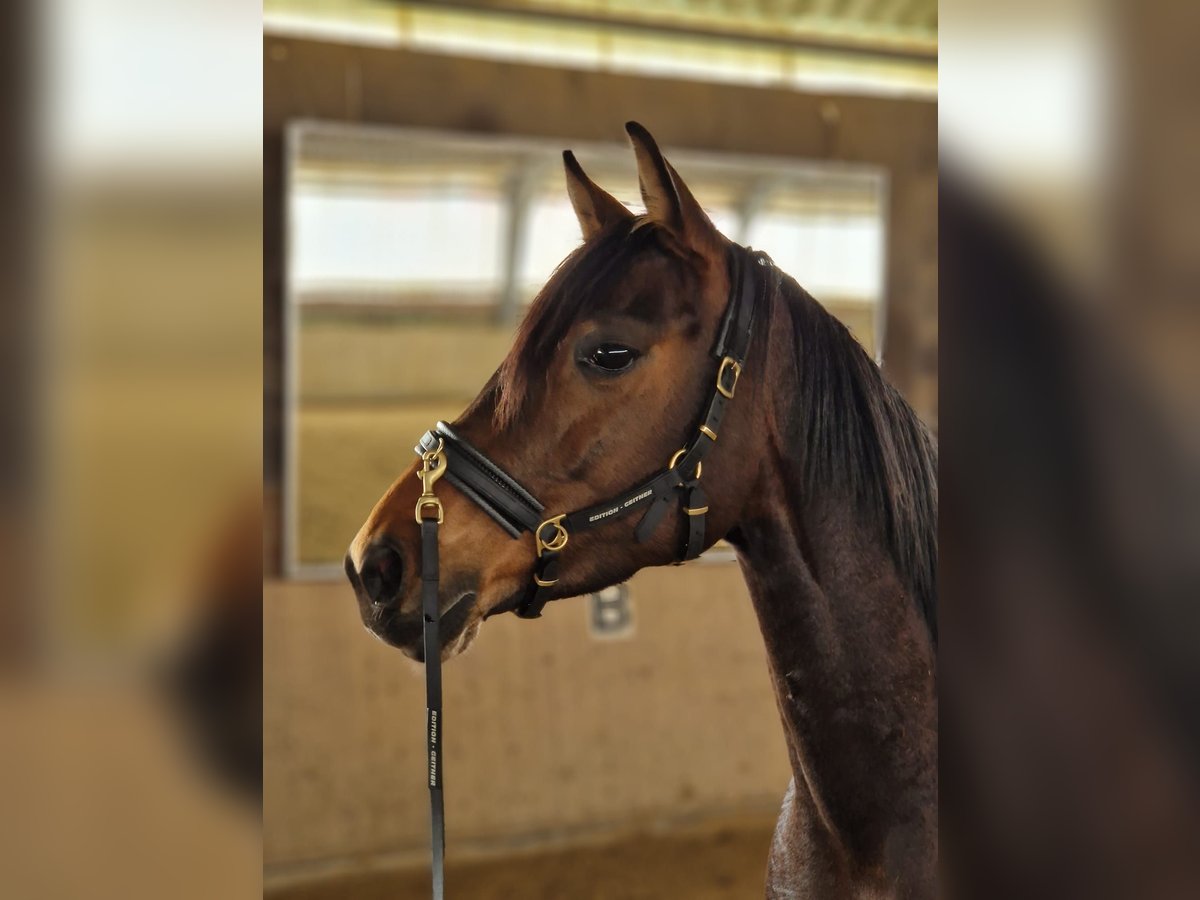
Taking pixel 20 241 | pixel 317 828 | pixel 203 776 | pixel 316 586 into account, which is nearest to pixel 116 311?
pixel 20 241

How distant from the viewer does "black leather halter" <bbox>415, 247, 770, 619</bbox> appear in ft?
3.32

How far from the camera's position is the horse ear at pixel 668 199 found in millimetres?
1026

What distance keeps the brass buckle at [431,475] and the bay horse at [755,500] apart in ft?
0.06

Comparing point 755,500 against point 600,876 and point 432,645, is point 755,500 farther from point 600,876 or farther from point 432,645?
point 600,876

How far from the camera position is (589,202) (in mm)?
1169

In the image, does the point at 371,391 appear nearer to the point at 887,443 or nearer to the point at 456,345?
the point at 456,345

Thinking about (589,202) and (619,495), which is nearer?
(619,495)

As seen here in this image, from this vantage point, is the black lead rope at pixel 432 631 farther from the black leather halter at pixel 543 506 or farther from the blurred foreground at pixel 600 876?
the blurred foreground at pixel 600 876

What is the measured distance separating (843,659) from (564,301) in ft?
1.70

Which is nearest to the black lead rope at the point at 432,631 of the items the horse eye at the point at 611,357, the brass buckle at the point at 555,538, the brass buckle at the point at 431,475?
the brass buckle at the point at 431,475

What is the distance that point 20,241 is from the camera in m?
0.35

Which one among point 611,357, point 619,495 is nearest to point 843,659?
point 619,495

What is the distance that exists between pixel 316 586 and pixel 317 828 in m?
0.80

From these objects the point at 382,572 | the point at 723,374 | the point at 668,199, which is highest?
the point at 668,199
